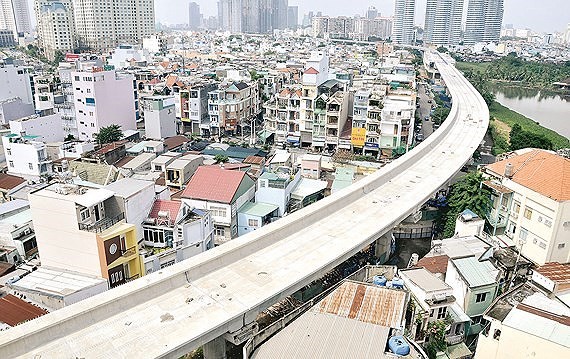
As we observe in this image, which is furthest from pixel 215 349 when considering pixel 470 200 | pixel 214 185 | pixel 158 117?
pixel 158 117

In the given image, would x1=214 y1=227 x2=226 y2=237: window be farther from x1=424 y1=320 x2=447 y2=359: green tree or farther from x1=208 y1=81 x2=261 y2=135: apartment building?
x1=208 y1=81 x2=261 y2=135: apartment building

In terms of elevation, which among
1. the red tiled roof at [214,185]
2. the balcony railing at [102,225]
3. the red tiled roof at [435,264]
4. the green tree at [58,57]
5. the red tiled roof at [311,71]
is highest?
the red tiled roof at [311,71]

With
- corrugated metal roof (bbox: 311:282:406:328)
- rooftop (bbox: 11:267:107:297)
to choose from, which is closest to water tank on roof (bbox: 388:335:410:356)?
corrugated metal roof (bbox: 311:282:406:328)

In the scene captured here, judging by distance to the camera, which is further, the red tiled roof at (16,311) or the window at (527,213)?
the window at (527,213)

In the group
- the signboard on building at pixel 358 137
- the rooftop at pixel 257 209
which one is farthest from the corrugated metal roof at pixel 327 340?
the signboard on building at pixel 358 137

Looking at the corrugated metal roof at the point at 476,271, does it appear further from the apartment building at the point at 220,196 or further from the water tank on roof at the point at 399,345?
the apartment building at the point at 220,196

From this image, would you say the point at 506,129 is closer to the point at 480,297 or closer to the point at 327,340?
the point at 480,297
